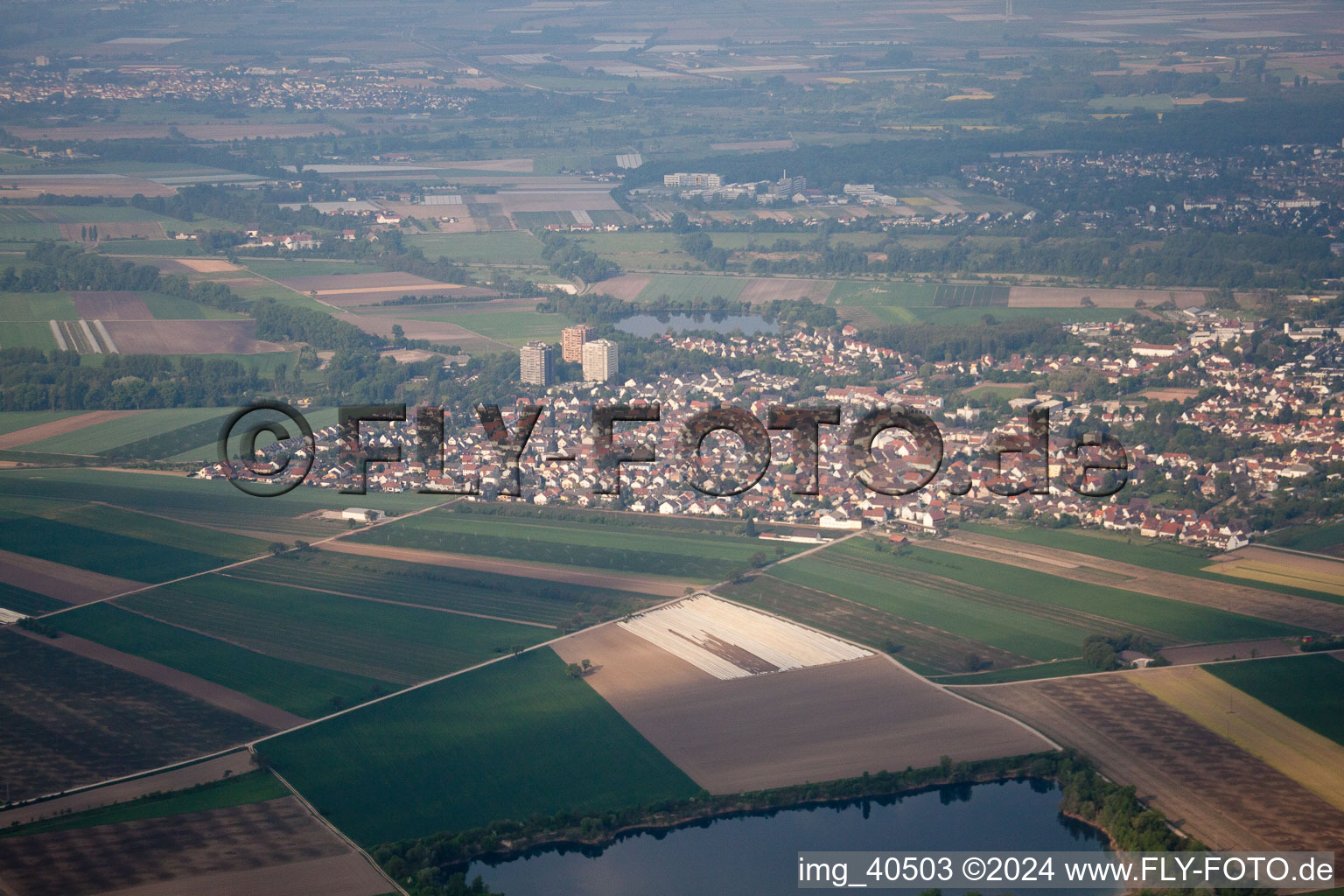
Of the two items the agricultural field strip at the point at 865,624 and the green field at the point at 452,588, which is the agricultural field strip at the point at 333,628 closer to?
the green field at the point at 452,588

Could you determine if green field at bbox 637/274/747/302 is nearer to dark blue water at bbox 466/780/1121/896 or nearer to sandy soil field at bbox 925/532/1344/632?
sandy soil field at bbox 925/532/1344/632

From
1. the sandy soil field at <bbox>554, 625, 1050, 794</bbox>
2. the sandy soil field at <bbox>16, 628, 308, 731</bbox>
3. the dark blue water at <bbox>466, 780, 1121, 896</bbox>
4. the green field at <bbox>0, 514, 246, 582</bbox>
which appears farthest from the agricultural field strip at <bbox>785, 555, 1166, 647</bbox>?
the green field at <bbox>0, 514, 246, 582</bbox>

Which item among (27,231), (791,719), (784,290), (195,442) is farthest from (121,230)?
(791,719)

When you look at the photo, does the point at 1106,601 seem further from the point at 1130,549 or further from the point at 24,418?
Answer: the point at 24,418

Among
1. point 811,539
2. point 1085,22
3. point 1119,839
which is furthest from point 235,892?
point 1085,22

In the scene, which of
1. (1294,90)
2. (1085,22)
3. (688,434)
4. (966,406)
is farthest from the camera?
(1085,22)

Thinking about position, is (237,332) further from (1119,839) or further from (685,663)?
(1119,839)

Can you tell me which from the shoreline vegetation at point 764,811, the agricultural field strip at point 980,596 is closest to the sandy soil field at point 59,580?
the shoreline vegetation at point 764,811
